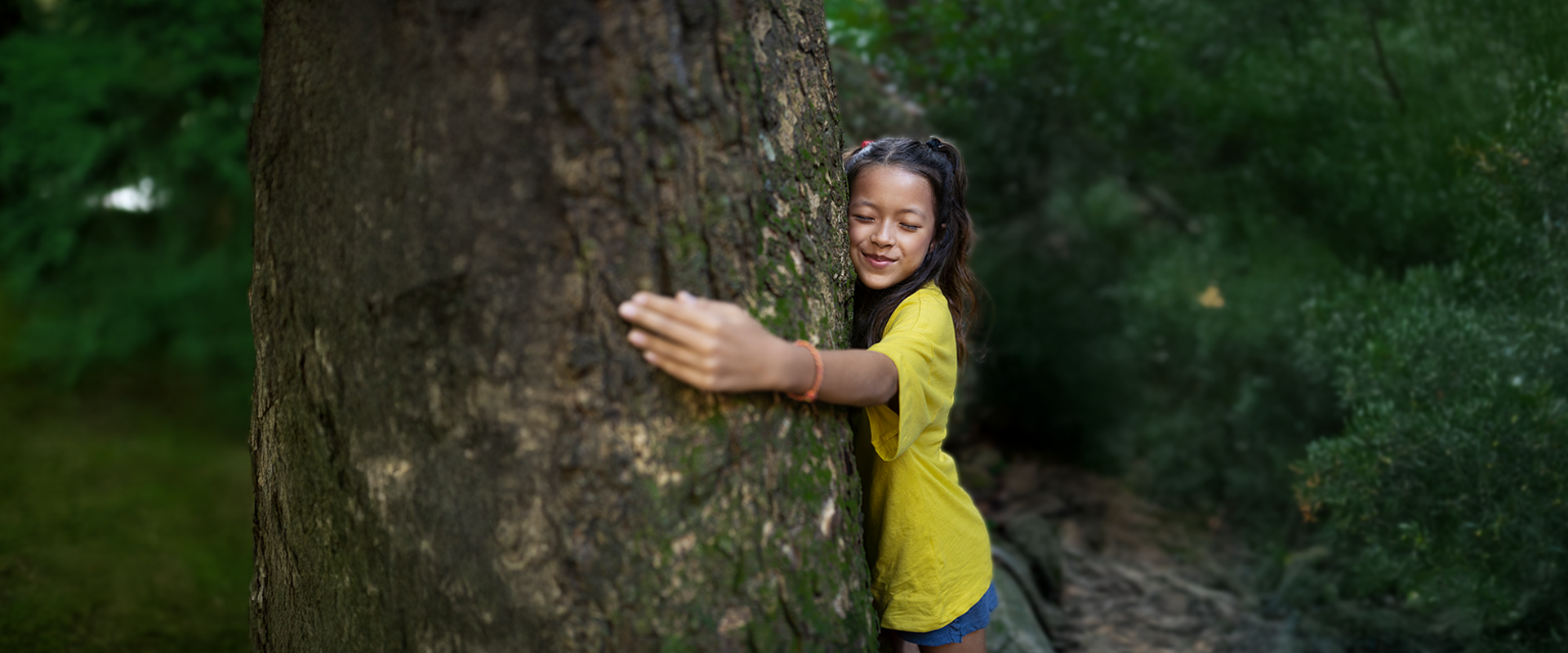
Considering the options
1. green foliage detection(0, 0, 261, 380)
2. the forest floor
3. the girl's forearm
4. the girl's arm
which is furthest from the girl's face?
green foliage detection(0, 0, 261, 380)

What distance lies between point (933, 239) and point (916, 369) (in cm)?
45

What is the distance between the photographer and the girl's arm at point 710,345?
1.33 m

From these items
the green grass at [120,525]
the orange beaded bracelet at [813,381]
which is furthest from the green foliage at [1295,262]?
the green grass at [120,525]

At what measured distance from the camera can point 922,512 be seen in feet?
6.07

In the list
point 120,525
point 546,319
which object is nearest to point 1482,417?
point 546,319

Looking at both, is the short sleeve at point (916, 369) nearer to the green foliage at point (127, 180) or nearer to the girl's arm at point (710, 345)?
the girl's arm at point (710, 345)

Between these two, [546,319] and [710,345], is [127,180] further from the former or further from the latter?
[710,345]

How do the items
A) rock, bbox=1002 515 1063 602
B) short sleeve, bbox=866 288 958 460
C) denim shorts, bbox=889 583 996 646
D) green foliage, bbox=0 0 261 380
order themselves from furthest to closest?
1. rock, bbox=1002 515 1063 602
2. green foliage, bbox=0 0 261 380
3. denim shorts, bbox=889 583 996 646
4. short sleeve, bbox=866 288 958 460

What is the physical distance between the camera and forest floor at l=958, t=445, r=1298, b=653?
454 centimetres

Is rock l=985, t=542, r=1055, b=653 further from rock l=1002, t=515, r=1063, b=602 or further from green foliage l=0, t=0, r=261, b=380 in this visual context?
green foliage l=0, t=0, r=261, b=380

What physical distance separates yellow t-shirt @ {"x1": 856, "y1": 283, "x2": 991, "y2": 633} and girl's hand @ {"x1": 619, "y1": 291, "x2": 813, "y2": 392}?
40 centimetres

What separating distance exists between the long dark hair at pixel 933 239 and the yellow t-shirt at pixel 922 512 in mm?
59

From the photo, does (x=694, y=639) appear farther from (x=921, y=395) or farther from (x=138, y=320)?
(x=138, y=320)

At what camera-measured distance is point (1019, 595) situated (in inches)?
168
